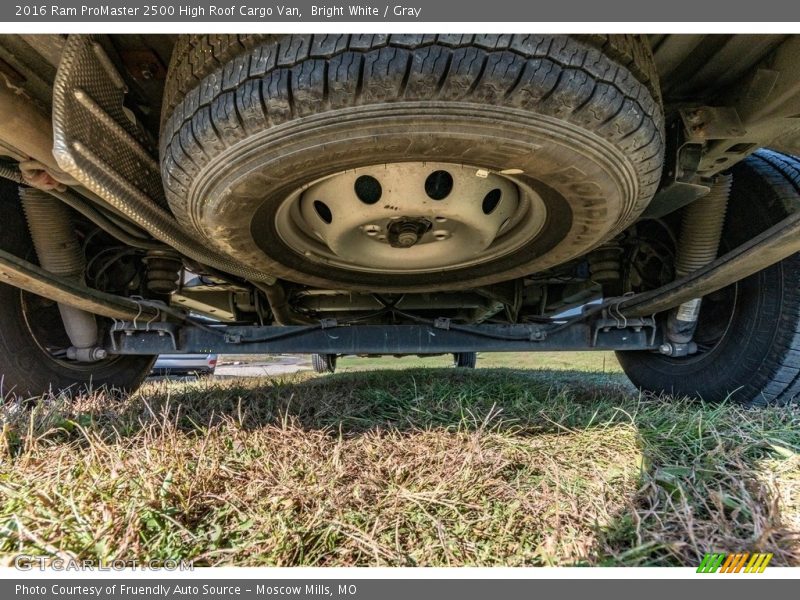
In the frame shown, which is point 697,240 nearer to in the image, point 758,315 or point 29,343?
point 758,315

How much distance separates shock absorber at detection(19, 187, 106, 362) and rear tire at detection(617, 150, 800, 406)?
2704mm

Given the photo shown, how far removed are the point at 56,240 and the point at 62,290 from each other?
0.91 ft

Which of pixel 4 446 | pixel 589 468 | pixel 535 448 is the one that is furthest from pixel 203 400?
pixel 589 468

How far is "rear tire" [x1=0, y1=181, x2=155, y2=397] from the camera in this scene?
1604mm

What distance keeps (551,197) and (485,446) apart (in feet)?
2.55

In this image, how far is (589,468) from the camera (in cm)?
107

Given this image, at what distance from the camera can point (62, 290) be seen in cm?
145

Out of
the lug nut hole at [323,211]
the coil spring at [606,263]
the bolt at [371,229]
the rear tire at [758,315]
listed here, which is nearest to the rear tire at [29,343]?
the lug nut hole at [323,211]

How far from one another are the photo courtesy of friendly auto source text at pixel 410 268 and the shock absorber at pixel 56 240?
11mm

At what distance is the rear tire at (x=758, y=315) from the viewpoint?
4.81 ft

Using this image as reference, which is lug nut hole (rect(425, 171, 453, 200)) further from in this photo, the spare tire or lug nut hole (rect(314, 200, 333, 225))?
lug nut hole (rect(314, 200, 333, 225))

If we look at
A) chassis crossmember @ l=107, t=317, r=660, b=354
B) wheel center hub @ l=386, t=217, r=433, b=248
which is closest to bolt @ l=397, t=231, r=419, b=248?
wheel center hub @ l=386, t=217, r=433, b=248

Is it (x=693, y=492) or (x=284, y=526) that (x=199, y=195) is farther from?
(x=693, y=492)

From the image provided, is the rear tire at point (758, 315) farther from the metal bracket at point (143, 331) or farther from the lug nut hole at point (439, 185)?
the metal bracket at point (143, 331)
